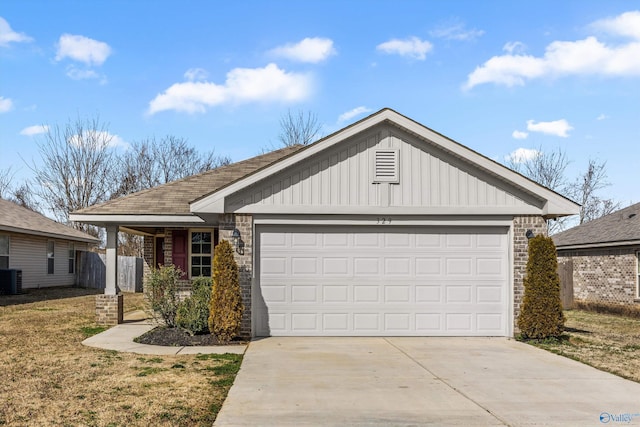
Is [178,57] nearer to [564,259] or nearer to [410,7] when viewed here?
[410,7]

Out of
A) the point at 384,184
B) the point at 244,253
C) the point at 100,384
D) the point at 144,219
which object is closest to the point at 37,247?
the point at 144,219

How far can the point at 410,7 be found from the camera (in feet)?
44.8

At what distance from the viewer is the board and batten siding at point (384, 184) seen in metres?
12.4

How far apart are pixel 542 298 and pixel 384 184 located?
413 centimetres

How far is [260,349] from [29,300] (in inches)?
592

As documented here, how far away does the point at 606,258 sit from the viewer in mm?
20594

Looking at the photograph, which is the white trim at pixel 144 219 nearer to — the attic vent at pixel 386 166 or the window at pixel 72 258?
the attic vent at pixel 386 166

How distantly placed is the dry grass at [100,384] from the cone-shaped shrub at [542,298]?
6283 millimetres

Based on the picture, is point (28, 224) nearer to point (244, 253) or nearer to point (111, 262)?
point (111, 262)

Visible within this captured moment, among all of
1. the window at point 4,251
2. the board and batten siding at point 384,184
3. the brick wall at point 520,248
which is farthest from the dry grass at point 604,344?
the window at point 4,251

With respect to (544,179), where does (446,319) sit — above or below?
below

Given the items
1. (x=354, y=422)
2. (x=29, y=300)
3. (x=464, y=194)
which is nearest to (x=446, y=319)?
(x=464, y=194)

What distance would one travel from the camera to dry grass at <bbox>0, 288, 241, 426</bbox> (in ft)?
21.0

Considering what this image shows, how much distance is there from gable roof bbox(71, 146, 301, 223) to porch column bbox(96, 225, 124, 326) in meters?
0.66
